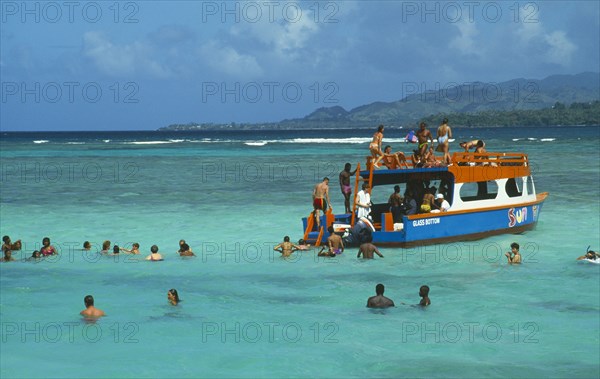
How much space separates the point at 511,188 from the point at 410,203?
4.31 m

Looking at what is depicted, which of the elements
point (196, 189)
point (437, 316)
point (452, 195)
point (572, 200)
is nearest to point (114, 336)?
point (437, 316)

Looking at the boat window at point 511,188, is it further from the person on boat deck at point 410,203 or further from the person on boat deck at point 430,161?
the person on boat deck at point 410,203

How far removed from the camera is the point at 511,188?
26156 mm

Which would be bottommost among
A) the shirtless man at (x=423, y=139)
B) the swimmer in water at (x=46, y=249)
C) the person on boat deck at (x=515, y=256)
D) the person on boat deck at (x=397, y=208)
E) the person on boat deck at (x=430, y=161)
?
the person on boat deck at (x=515, y=256)

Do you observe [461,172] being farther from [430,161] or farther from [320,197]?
[320,197]

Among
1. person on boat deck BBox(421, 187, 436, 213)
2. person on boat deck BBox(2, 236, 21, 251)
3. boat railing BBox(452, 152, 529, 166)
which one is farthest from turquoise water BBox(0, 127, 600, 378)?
boat railing BBox(452, 152, 529, 166)

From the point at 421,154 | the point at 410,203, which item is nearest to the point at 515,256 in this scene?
the point at 410,203

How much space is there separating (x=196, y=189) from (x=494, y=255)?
82.0 ft

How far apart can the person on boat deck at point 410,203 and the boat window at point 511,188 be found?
12.6 ft

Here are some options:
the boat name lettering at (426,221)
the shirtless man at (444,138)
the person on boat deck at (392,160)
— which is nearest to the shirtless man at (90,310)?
the boat name lettering at (426,221)

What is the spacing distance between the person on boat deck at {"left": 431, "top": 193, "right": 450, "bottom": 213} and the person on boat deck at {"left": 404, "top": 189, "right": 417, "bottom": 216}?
0.61 metres

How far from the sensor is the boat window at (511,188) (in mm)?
26047

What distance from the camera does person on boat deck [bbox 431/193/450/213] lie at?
75.9 ft

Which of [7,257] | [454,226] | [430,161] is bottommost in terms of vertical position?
[7,257]
